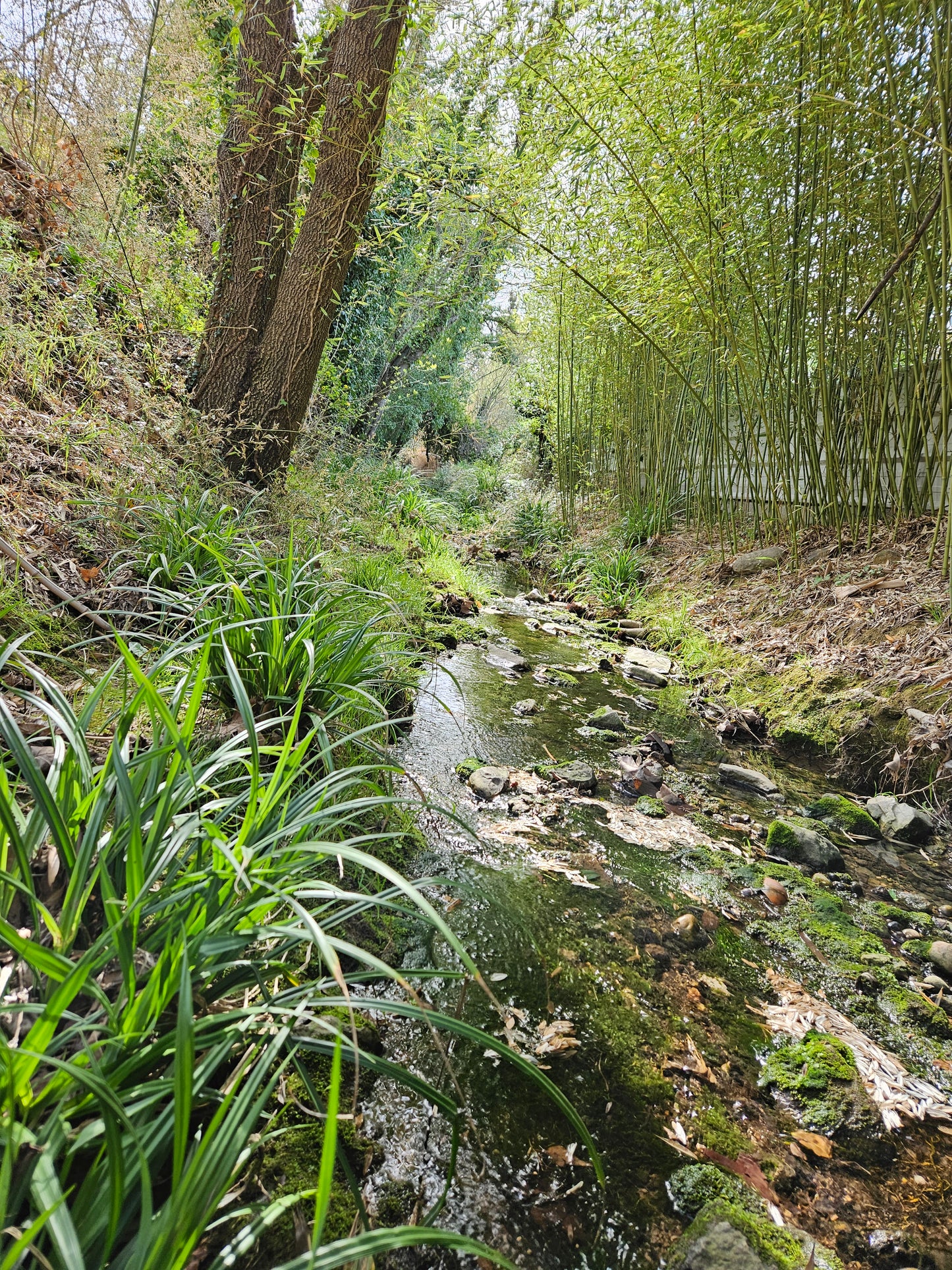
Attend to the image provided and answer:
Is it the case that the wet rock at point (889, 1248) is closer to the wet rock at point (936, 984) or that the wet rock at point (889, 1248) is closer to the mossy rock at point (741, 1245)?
the mossy rock at point (741, 1245)

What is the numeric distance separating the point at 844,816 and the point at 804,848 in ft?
1.15

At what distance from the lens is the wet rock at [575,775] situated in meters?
2.12

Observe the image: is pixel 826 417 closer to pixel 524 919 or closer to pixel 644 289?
pixel 644 289

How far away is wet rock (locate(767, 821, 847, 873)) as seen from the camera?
1.85 meters

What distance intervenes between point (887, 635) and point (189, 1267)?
316cm

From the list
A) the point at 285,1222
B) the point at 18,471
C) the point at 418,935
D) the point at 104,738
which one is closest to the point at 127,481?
the point at 18,471

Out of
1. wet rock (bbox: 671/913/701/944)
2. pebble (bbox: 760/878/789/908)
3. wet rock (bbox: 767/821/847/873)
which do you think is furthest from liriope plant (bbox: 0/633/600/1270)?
wet rock (bbox: 767/821/847/873)

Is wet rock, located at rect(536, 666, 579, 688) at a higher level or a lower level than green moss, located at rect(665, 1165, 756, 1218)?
higher

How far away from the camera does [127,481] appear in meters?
2.28

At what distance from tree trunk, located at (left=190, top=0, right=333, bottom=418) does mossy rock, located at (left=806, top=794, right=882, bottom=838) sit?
128 inches

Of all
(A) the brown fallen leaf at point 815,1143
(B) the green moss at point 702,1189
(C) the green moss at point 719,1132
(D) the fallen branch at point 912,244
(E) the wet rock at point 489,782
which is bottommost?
(A) the brown fallen leaf at point 815,1143

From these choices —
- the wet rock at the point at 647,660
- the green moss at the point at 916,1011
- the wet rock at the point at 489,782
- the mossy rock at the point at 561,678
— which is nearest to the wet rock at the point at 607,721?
the mossy rock at the point at 561,678

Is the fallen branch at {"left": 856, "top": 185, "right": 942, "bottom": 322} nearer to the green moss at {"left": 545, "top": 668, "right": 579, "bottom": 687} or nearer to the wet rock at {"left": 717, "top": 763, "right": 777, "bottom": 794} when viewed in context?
the wet rock at {"left": 717, "top": 763, "right": 777, "bottom": 794}

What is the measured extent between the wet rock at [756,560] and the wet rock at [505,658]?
188 cm
